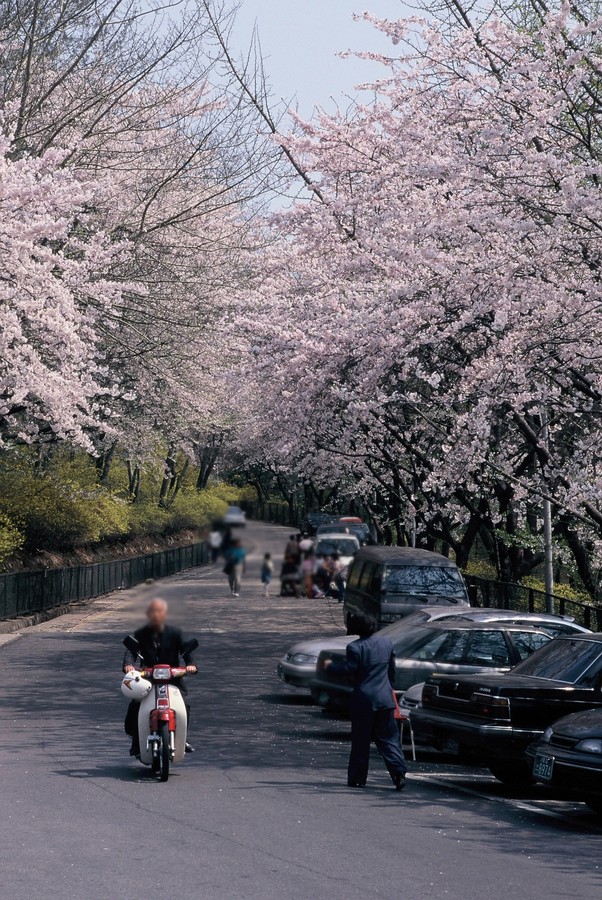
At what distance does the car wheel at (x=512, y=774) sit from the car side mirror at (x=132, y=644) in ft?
12.5

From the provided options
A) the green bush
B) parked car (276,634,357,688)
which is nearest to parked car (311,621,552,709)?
parked car (276,634,357,688)

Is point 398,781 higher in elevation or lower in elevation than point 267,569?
lower

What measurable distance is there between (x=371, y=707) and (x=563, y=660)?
8.08 ft

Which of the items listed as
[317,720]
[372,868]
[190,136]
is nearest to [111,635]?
[190,136]

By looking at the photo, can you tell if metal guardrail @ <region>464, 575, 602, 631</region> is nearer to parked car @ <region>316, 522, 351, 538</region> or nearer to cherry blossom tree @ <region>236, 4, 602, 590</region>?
cherry blossom tree @ <region>236, 4, 602, 590</region>

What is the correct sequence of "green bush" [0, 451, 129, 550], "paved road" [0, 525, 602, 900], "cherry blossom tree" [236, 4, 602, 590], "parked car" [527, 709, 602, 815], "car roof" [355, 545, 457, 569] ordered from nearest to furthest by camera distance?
"paved road" [0, 525, 602, 900] → "parked car" [527, 709, 602, 815] → "cherry blossom tree" [236, 4, 602, 590] → "car roof" [355, 545, 457, 569] → "green bush" [0, 451, 129, 550]

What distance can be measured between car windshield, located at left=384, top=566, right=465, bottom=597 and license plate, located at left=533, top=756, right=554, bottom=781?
12818mm

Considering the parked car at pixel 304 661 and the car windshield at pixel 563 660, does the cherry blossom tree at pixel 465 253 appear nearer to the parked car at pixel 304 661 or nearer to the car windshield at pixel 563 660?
the car windshield at pixel 563 660

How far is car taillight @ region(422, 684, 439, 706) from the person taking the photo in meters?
13.7

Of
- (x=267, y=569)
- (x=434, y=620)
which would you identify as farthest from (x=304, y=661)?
(x=267, y=569)

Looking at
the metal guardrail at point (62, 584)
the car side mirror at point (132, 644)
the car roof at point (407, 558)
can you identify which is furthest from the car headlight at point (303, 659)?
the metal guardrail at point (62, 584)

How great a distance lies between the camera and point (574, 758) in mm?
11258

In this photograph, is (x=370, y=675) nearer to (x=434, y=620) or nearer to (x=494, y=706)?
(x=494, y=706)

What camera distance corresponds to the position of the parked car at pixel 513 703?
41.7ft
